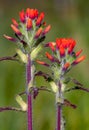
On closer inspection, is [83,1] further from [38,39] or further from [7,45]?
[38,39]

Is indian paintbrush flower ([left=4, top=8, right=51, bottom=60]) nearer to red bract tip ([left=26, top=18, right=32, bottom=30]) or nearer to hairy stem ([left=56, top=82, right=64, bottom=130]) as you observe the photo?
red bract tip ([left=26, top=18, right=32, bottom=30])

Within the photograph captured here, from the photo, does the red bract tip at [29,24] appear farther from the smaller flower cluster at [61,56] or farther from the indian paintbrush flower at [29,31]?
the smaller flower cluster at [61,56]

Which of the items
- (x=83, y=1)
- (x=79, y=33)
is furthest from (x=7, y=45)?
(x=83, y=1)


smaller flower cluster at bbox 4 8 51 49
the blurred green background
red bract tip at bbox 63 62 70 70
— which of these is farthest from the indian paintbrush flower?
the blurred green background

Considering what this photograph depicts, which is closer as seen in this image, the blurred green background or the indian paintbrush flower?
the indian paintbrush flower

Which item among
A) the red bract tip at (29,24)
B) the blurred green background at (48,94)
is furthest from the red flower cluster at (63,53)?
the blurred green background at (48,94)

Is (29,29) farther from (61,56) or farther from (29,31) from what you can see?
(61,56)
